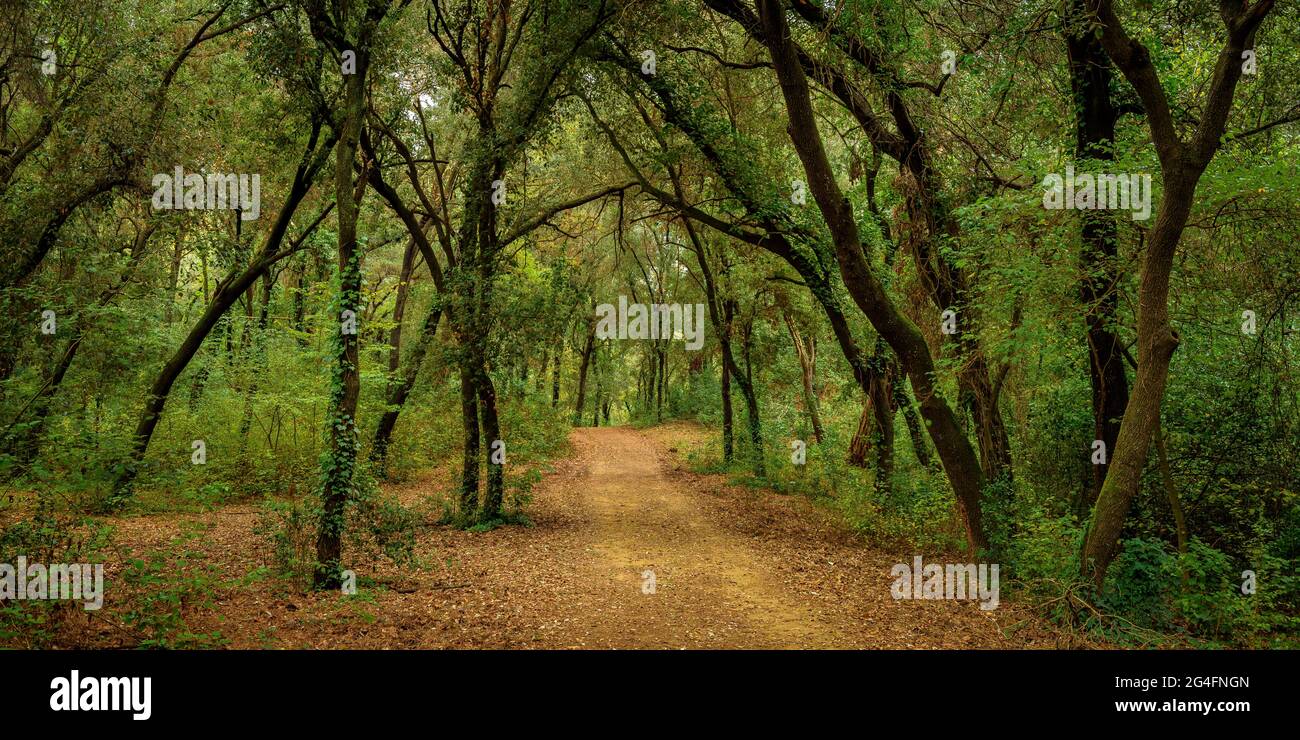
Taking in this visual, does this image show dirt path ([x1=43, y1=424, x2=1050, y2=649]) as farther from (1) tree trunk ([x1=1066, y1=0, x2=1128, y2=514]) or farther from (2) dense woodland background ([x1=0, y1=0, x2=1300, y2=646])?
(1) tree trunk ([x1=1066, y1=0, x2=1128, y2=514])

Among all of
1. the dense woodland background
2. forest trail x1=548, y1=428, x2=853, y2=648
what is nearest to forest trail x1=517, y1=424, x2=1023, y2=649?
forest trail x1=548, y1=428, x2=853, y2=648

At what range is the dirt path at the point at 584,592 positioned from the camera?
655 cm

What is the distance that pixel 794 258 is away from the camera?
40.4ft

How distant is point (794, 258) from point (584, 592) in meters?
7.24

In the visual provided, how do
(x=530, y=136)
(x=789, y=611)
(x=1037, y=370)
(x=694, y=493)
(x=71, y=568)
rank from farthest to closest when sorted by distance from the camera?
1. (x=694, y=493)
2. (x=530, y=136)
3. (x=1037, y=370)
4. (x=789, y=611)
5. (x=71, y=568)

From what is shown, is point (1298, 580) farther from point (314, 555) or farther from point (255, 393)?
point (255, 393)

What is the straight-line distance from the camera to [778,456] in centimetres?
1858

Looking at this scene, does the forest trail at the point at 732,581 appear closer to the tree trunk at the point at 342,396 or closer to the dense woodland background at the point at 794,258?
the dense woodland background at the point at 794,258

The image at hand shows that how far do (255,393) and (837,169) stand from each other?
50.0ft

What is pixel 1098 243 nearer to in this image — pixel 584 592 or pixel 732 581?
pixel 732 581

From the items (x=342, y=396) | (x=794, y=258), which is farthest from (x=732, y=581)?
(x=794, y=258)

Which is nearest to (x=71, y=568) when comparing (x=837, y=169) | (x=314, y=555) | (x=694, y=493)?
(x=314, y=555)

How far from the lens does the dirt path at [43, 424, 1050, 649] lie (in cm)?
655

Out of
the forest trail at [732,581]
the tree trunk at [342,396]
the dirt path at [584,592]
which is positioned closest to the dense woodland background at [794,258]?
the tree trunk at [342,396]
